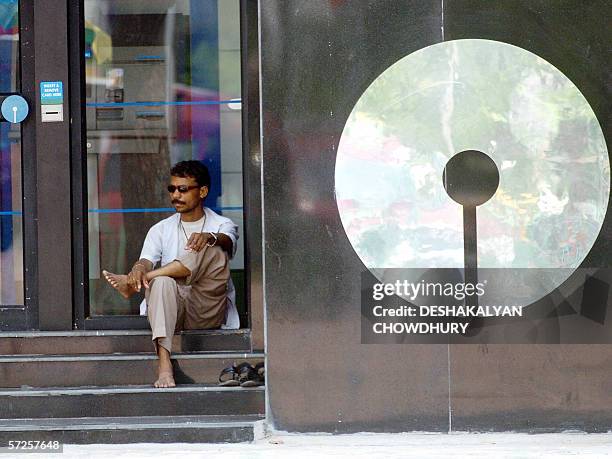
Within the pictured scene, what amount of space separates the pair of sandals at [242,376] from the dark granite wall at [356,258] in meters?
0.26

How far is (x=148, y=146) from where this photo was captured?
7.52 m

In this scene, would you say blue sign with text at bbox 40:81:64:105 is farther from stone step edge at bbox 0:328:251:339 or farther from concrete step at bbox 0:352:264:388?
concrete step at bbox 0:352:264:388

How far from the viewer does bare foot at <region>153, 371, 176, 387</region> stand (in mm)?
6359

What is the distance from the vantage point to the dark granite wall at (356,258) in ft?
19.8

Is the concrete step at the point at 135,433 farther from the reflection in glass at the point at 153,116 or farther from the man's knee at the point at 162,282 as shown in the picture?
the reflection in glass at the point at 153,116

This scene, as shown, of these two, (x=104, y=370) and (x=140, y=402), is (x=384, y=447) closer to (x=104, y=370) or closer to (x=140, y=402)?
(x=140, y=402)

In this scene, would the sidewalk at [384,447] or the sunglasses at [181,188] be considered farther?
the sunglasses at [181,188]

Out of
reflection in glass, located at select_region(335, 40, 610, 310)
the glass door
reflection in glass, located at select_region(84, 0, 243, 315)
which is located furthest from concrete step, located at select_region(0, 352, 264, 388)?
reflection in glass, located at select_region(335, 40, 610, 310)

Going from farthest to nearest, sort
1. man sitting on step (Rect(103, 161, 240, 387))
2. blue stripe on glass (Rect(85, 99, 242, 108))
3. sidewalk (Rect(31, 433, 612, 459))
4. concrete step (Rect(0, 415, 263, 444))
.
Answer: blue stripe on glass (Rect(85, 99, 242, 108)), man sitting on step (Rect(103, 161, 240, 387)), concrete step (Rect(0, 415, 263, 444)), sidewalk (Rect(31, 433, 612, 459))

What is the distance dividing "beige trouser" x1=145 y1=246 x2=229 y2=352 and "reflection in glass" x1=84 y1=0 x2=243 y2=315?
606 millimetres

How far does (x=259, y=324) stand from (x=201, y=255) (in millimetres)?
562

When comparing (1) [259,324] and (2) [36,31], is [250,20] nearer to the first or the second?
(2) [36,31]

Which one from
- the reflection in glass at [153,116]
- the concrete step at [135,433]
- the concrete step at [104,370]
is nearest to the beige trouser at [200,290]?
the concrete step at [104,370]

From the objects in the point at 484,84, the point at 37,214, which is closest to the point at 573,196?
the point at 484,84
